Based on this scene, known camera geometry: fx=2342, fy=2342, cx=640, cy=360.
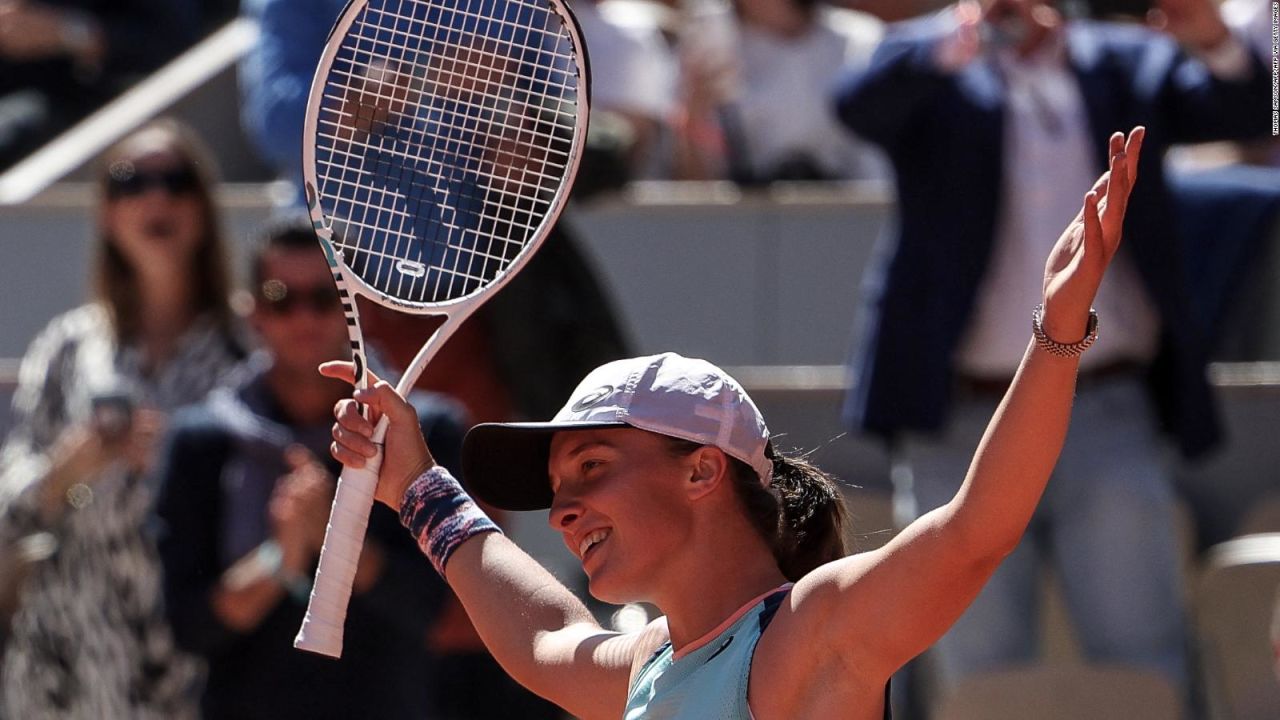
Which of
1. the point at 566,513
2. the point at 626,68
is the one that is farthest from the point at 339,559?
the point at 626,68

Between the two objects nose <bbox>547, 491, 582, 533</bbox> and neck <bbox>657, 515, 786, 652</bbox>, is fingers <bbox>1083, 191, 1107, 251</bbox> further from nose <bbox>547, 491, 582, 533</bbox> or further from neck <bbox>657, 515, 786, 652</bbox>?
nose <bbox>547, 491, 582, 533</bbox>

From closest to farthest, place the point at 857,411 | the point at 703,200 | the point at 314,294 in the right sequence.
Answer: the point at 314,294, the point at 857,411, the point at 703,200

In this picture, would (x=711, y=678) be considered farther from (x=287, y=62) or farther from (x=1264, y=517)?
(x=1264, y=517)

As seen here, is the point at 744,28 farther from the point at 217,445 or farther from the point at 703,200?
the point at 217,445

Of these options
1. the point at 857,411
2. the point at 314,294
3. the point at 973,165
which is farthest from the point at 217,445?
the point at 973,165

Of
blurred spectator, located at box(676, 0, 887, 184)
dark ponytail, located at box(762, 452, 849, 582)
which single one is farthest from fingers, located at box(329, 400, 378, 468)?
blurred spectator, located at box(676, 0, 887, 184)

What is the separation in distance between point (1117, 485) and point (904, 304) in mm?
633

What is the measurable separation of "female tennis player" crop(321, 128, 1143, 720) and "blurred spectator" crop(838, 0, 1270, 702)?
7.00ft

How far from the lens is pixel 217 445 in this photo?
16.9 feet

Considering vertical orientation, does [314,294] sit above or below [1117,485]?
above

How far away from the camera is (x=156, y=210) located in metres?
5.76

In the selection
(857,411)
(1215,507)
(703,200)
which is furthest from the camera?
(703,200)

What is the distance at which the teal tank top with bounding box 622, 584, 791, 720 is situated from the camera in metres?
2.81

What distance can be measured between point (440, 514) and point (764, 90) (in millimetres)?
3977
